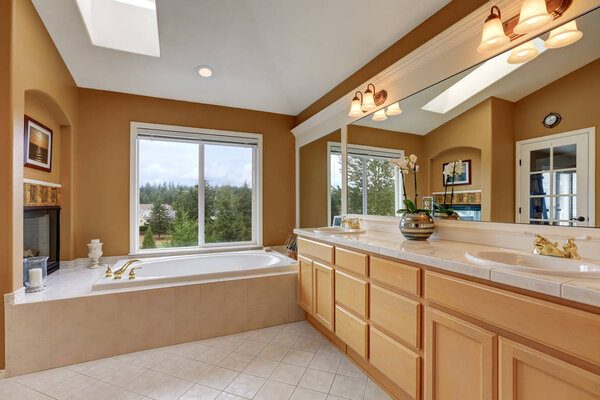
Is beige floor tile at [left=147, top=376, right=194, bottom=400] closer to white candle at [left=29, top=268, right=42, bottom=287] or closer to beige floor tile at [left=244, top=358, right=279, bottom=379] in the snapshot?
beige floor tile at [left=244, top=358, right=279, bottom=379]

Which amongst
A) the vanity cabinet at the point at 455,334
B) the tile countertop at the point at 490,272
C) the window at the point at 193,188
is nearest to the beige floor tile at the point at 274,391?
the vanity cabinet at the point at 455,334

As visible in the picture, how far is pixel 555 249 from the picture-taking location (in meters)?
1.20

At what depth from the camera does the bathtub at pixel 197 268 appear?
2.30 m

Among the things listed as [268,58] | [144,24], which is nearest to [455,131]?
[268,58]

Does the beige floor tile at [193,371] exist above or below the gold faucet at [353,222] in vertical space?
below

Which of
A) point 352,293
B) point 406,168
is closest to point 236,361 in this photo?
point 352,293

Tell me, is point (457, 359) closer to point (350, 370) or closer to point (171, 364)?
point (350, 370)

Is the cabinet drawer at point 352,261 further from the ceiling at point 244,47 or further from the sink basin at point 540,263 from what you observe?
the ceiling at point 244,47

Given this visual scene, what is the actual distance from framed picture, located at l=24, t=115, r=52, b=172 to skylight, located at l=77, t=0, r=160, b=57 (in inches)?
37.8

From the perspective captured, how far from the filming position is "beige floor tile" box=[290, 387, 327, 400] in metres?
1.65

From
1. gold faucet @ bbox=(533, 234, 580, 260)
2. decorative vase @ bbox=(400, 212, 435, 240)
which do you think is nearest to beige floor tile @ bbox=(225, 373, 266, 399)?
decorative vase @ bbox=(400, 212, 435, 240)

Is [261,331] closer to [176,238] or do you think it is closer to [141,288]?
[141,288]

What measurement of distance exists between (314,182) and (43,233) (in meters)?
2.81

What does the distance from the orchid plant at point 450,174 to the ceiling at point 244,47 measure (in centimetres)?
103
